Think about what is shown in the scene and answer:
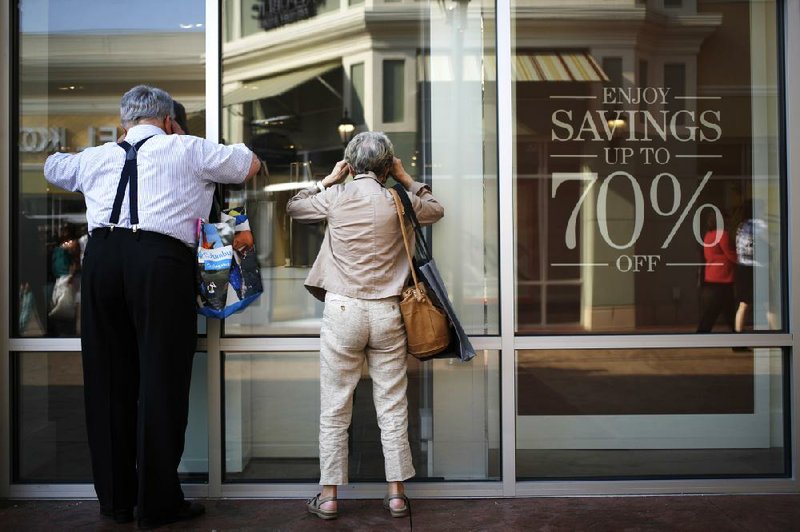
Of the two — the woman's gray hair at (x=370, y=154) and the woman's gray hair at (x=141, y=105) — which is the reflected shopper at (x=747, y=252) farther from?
the woman's gray hair at (x=141, y=105)

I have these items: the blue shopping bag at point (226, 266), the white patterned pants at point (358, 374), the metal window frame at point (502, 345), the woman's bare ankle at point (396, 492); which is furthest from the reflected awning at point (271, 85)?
the woman's bare ankle at point (396, 492)

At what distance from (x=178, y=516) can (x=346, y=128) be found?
2238mm

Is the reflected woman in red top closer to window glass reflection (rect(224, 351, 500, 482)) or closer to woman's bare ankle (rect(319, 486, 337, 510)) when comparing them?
window glass reflection (rect(224, 351, 500, 482))

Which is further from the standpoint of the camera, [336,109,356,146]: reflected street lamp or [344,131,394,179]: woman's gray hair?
[336,109,356,146]: reflected street lamp

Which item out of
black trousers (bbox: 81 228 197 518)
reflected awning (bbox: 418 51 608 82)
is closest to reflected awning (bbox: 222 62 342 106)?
reflected awning (bbox: 418 51 608 82)

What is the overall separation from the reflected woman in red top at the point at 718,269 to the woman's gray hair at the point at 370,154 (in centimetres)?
184

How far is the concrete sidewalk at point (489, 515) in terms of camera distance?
3.29 metres

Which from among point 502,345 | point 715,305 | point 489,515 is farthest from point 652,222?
point 489,515

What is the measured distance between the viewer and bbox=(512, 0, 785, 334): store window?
13.0 ft

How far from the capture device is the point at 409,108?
4059 millimetres

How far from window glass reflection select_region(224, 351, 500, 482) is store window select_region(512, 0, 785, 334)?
626 mm

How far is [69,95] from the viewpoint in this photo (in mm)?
3945

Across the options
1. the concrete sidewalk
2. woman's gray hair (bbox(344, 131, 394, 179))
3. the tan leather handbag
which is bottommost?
the concrete sidewalk

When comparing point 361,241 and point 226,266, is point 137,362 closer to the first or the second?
point 226,266
